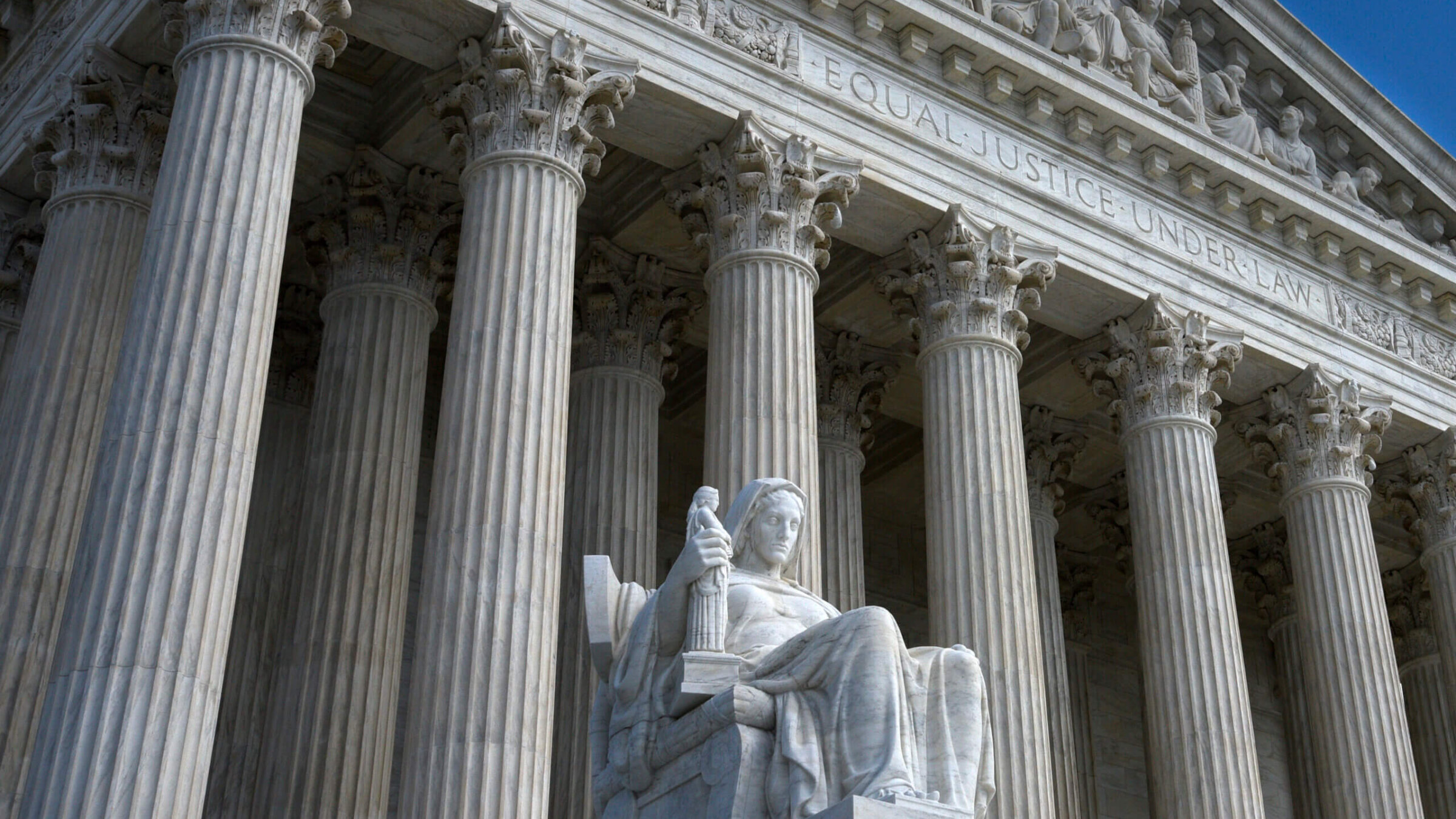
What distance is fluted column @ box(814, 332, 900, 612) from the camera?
22406mm

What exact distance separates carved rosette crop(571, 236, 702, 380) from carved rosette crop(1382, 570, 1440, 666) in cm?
1706

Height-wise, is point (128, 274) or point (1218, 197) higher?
point (1218, 197)

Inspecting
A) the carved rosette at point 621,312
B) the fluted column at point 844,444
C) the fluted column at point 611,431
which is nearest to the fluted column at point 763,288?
the carved rosette at point 621,312

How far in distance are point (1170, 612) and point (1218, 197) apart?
6644 millimetres

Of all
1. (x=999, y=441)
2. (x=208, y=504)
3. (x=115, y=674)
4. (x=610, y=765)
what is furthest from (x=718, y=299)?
(x=610, y=765)

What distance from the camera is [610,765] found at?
9.09 m

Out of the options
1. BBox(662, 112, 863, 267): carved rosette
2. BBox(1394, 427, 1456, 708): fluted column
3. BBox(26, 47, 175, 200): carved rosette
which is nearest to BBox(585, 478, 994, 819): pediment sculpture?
BBox(662, 112, 863, 267): carved rosette

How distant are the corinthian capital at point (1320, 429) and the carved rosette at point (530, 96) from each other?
11.7 metres

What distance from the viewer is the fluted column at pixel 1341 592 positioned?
21797mm

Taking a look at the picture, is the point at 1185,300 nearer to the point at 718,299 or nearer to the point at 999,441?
the point at 999,441

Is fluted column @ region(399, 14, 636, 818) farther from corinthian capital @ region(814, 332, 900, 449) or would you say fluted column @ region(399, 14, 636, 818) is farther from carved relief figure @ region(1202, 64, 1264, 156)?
carved relief figure @ region(1202, 64, 1264, 156)

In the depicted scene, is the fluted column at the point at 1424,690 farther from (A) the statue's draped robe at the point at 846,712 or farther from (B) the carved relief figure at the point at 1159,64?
(A) the statue's draped robe at the point at 846,712

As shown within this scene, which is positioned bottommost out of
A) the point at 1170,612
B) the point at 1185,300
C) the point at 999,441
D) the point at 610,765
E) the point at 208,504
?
the point at 610,765

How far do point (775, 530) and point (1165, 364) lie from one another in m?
13.8
